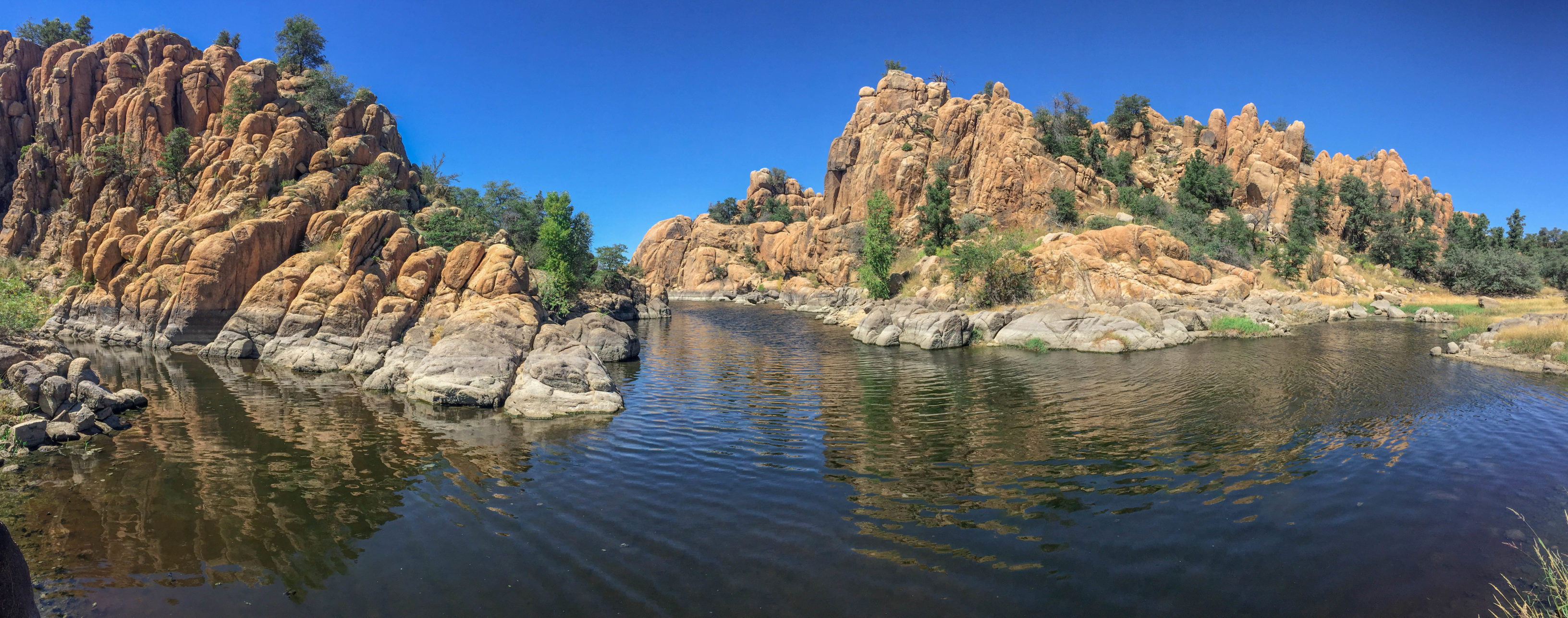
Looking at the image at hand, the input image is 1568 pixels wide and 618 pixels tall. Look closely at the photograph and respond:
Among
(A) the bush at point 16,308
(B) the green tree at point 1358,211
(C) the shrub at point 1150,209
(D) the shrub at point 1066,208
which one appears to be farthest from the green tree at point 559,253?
(B) the green tree at point 1358,211

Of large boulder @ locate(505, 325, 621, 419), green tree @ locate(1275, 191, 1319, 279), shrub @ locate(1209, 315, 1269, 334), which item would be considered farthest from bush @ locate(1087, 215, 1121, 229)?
large boulder @ locate(505, 325, 621, 419)

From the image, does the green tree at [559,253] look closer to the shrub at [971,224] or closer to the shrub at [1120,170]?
the shrub at [971,224]

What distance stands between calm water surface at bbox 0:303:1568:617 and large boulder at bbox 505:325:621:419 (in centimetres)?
106

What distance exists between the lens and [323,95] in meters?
45.6

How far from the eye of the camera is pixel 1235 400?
787 inches

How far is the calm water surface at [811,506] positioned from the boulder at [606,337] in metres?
10.6

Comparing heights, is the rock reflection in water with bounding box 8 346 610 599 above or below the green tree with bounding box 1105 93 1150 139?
below

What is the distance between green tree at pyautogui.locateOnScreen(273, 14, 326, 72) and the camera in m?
50.4

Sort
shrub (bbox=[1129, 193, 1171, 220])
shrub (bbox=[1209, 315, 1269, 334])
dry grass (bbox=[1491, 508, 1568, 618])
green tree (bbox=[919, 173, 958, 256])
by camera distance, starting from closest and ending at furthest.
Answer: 1. dry grass (bbox=[1491, 508, 1568, 618])
2. shrub (bbox=[1209, 315, 1269, 334])
3. shrub (bbox=[1129, 193, 1171, 220])
4. green tree (bbox=[919, 173, 958, 256])

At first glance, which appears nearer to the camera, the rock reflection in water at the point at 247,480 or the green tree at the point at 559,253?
the rock reflection in water at the point at 247,480

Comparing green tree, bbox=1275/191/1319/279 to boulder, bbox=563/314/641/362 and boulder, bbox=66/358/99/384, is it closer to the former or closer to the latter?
boulder, bbox=563/314/641/362

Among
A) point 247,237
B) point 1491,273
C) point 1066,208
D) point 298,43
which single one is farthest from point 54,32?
point 1491,273

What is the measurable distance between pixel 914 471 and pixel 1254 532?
234 inches

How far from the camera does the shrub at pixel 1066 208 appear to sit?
69.8 metres
